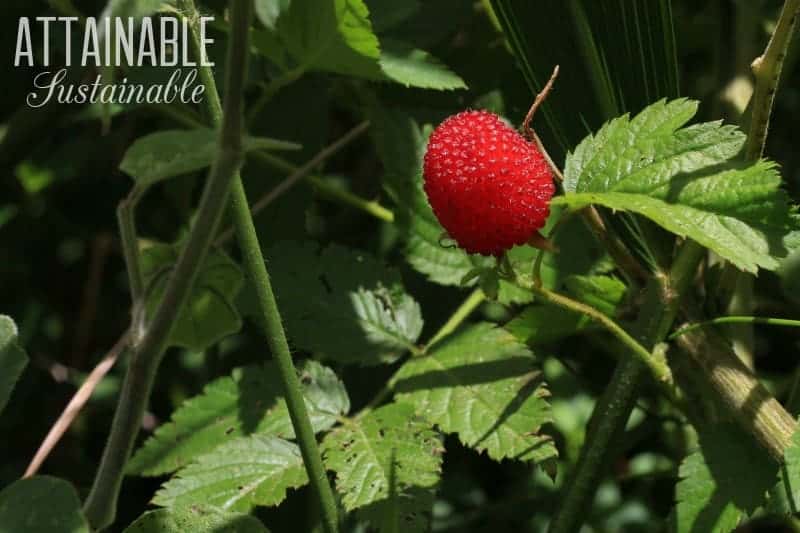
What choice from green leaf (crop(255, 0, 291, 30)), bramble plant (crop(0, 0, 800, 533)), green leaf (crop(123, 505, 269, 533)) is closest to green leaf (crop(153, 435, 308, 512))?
bramble plant (crop(0, 0, 800, 533))

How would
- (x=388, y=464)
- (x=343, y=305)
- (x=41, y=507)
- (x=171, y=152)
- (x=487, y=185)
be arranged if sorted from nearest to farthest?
(x=171, y=152)
(x=41, y=507)
(x=487, y=185)
(x=388, y=464)
(x=343, y=305)

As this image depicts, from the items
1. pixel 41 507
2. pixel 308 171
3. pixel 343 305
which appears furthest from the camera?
pixel 308 171

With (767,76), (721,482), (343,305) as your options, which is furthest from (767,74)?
(343,305)

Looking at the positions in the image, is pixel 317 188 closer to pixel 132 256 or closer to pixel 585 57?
pixel 585 57

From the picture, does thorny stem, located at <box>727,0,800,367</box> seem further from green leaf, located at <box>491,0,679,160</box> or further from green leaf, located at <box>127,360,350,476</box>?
green leaf, located at <box>127,360,350,476</box>

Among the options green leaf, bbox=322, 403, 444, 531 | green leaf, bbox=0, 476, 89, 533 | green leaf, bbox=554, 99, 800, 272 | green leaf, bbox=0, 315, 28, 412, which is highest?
green leaf, bbox=554, 99, 800, 272

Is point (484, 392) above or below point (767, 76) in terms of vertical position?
below

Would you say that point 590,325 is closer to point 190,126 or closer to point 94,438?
point 190,126
